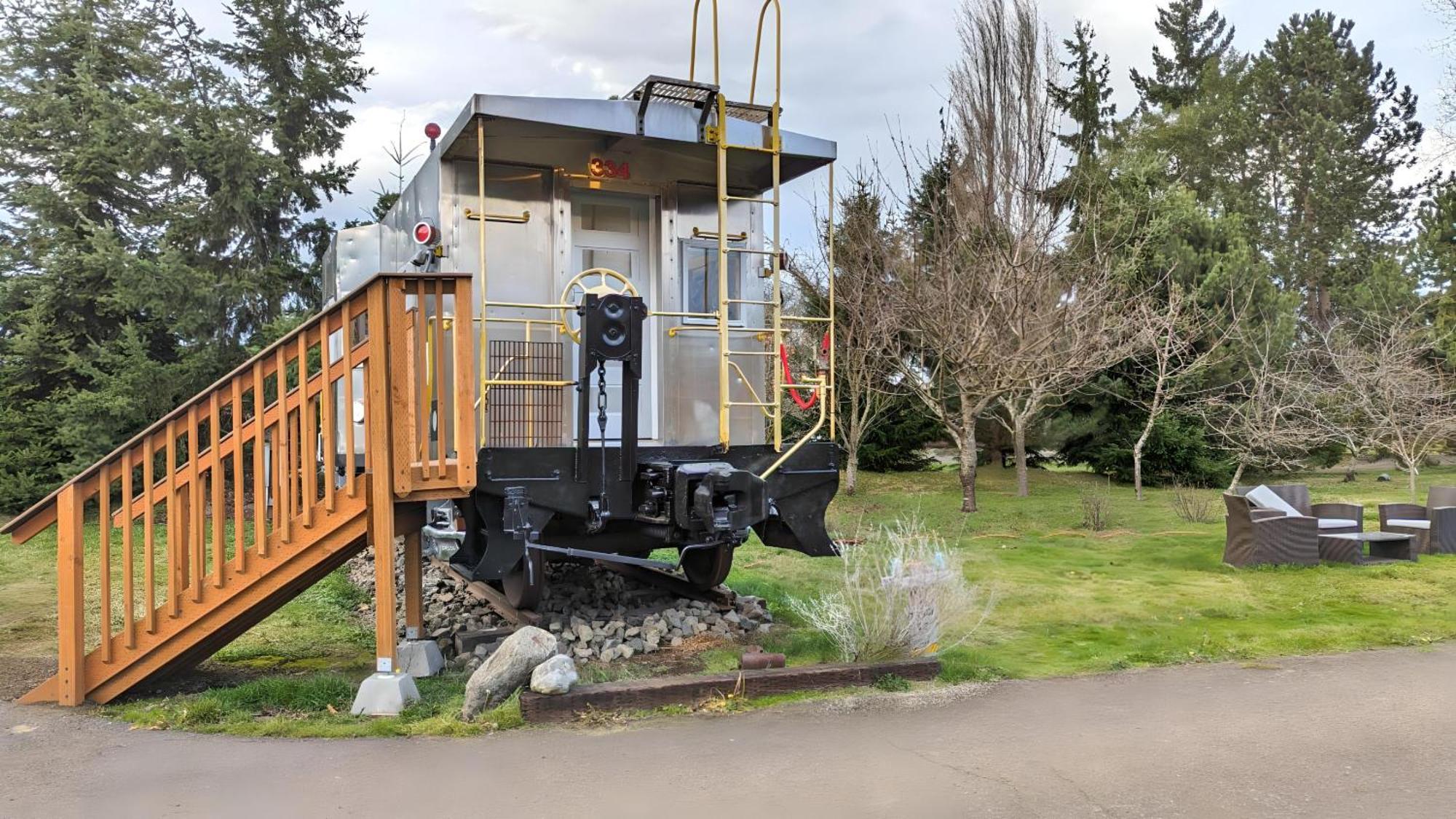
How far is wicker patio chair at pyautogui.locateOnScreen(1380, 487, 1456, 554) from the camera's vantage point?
1075cm

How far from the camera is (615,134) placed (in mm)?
6445

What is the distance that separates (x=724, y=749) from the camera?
457 cm

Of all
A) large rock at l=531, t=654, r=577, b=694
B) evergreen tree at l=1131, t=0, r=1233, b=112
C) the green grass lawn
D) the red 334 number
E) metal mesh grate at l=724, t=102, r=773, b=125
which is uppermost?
evergreen tree at l=1131, t=0, r=1233, b=112

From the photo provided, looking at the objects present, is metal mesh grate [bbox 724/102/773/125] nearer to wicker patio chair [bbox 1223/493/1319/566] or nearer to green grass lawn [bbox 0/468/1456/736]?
green grass lawn [bbox 0/468/1456/736]

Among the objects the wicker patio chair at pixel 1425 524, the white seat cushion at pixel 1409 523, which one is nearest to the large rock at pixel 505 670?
the wicker patio chair at pixel 1425 524

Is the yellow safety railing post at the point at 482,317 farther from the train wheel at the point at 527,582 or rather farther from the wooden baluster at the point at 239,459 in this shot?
the wooden baluster at the point at 239,459

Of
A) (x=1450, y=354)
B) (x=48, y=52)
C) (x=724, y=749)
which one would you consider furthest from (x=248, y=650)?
(x=1450, y=354)

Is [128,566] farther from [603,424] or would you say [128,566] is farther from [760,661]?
[760,661]

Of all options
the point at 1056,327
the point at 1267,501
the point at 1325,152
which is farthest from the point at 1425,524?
the point at 1325,152

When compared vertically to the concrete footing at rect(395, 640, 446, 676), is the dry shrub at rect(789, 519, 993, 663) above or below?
above

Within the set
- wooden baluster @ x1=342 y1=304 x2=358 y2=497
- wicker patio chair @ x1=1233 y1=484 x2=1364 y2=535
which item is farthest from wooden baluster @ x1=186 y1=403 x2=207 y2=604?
wicker patio chair @ x1=1233 y1=484 x2=1364 y2=535

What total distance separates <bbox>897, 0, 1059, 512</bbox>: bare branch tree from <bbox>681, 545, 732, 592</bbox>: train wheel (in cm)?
686

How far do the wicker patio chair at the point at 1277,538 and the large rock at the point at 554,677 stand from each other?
7.69m

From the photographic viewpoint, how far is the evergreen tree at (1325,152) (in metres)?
33.7
